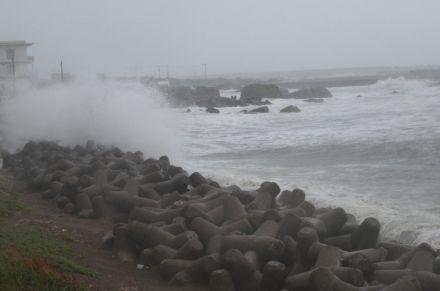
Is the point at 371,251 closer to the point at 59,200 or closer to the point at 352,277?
the point at 352,277

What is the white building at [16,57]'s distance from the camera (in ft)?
153

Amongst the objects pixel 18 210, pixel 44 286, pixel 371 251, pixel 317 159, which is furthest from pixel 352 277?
pixel 317 159

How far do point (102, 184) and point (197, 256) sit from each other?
162 inches

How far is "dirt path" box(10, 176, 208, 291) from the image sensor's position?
265 inches

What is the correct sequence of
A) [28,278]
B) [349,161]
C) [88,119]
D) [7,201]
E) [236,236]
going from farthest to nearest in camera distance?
1. [88,119]
2. [349,161]
3. [7,201]
4. [236,236]
5. [28,278]

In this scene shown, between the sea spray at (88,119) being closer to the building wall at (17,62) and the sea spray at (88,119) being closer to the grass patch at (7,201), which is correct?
the grass patch at (7,201)

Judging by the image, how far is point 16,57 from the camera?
159ft

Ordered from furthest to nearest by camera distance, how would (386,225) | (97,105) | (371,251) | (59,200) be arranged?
(97,105) → (59,200) → (386,225) → (371,251)

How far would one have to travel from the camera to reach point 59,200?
10727 millimetres

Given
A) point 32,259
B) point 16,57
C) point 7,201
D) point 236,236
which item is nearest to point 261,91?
point 16,57

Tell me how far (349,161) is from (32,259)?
12724 mm

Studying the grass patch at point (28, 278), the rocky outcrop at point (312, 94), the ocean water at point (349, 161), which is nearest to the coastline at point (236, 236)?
the ocean water at point (349, 161)

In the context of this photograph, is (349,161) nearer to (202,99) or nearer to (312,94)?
(202,99)

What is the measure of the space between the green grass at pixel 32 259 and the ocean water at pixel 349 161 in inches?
186
